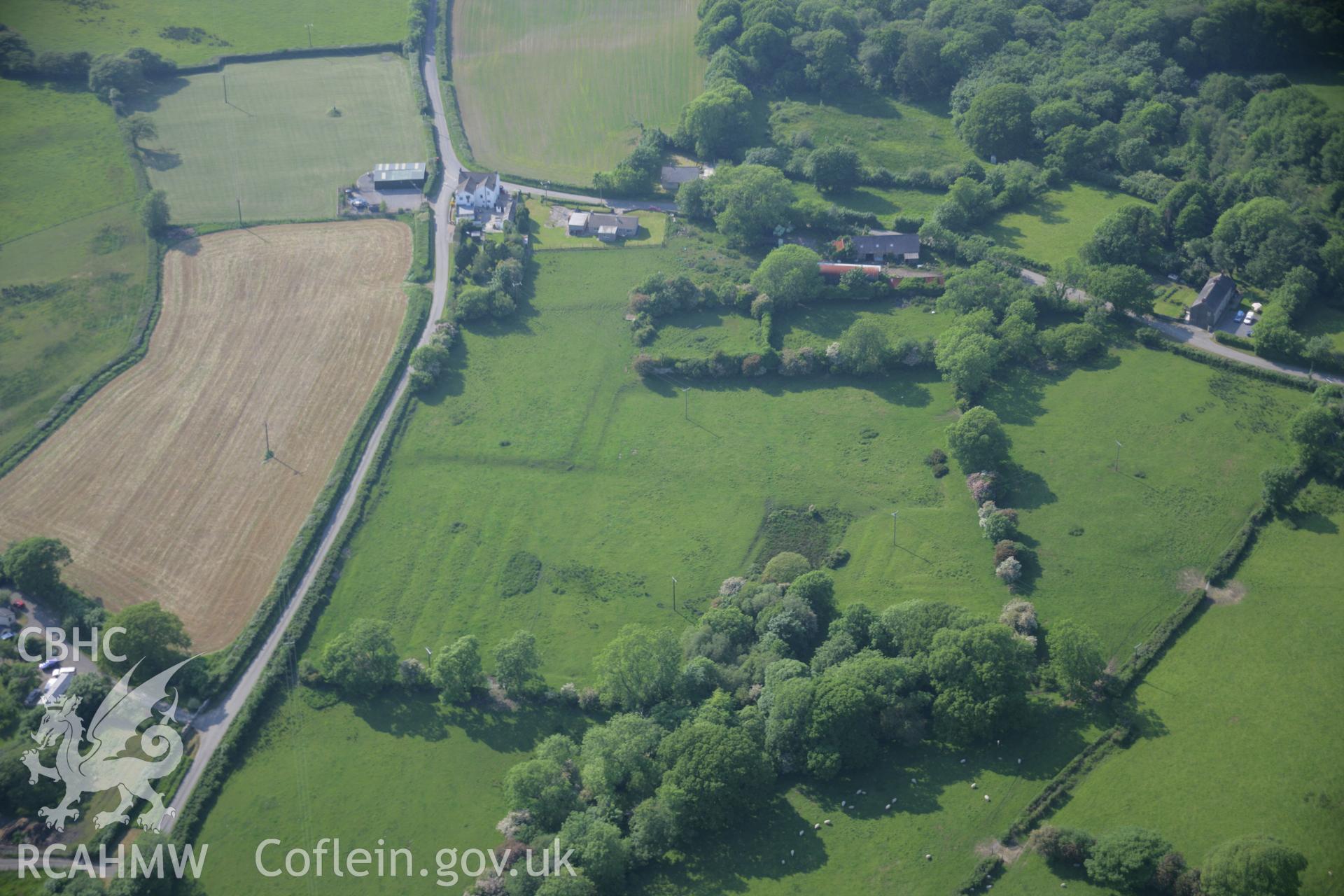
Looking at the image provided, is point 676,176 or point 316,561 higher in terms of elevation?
point 676,176

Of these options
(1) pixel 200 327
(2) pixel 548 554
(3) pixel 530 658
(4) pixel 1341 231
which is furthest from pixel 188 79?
(4) pixel 1341 231

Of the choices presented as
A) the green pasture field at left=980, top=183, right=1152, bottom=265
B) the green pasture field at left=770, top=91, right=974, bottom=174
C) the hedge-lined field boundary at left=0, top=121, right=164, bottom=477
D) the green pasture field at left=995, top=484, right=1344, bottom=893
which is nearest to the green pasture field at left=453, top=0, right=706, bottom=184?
the green pasture field at left=770, top=91, right=974, bottom=174

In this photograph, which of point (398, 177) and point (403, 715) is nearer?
point (403, 715)

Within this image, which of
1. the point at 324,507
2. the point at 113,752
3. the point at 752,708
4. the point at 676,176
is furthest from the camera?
the point at 676,176

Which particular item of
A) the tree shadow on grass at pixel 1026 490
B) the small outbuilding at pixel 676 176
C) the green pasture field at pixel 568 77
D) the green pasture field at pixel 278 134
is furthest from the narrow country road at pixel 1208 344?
the green pasture field at pixel 278 134

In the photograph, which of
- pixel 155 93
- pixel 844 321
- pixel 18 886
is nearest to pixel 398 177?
pixel 155 93

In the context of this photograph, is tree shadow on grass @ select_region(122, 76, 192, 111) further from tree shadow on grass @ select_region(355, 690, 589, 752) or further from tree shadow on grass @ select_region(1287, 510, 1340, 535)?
tree shadow on grass @ select_region(1287, 510, 1340, 535)

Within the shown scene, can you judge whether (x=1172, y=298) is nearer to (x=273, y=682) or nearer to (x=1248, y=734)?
(x=1248, y=734)
